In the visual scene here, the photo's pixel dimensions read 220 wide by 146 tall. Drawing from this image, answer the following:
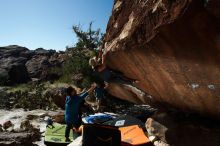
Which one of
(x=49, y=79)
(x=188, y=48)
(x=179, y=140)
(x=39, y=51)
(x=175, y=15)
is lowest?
(x=179, y=140)

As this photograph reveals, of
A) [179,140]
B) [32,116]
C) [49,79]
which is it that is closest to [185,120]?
[179,140]

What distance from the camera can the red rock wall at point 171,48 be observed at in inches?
171

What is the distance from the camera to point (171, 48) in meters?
5.15

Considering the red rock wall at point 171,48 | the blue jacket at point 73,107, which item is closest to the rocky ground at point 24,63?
the blue jacket at point 73,107

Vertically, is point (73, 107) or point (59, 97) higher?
point (59, 97)

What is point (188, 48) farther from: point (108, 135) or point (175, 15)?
point (108, 135)

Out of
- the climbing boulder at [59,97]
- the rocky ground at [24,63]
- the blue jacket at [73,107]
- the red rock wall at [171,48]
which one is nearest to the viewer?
the red rock wall at [171,48]

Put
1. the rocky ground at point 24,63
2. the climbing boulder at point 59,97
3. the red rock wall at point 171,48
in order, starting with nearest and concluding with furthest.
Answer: the red rock wall at point 171,48 → the climbing boulder at point 59,97 → the rocky ground at point 24,63

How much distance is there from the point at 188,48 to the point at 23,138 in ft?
24.1

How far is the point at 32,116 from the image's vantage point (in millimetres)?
16203

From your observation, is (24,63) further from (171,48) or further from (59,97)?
(171,48)

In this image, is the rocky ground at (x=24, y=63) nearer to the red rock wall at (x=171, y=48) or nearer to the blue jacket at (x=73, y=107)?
the blue jacket at (x=73, y=107)

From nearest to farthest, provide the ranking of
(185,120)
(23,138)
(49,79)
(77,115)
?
(185,120)
(77,115)
(23,138)
(49,79)

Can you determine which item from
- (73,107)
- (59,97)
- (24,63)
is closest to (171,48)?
(73,107)
